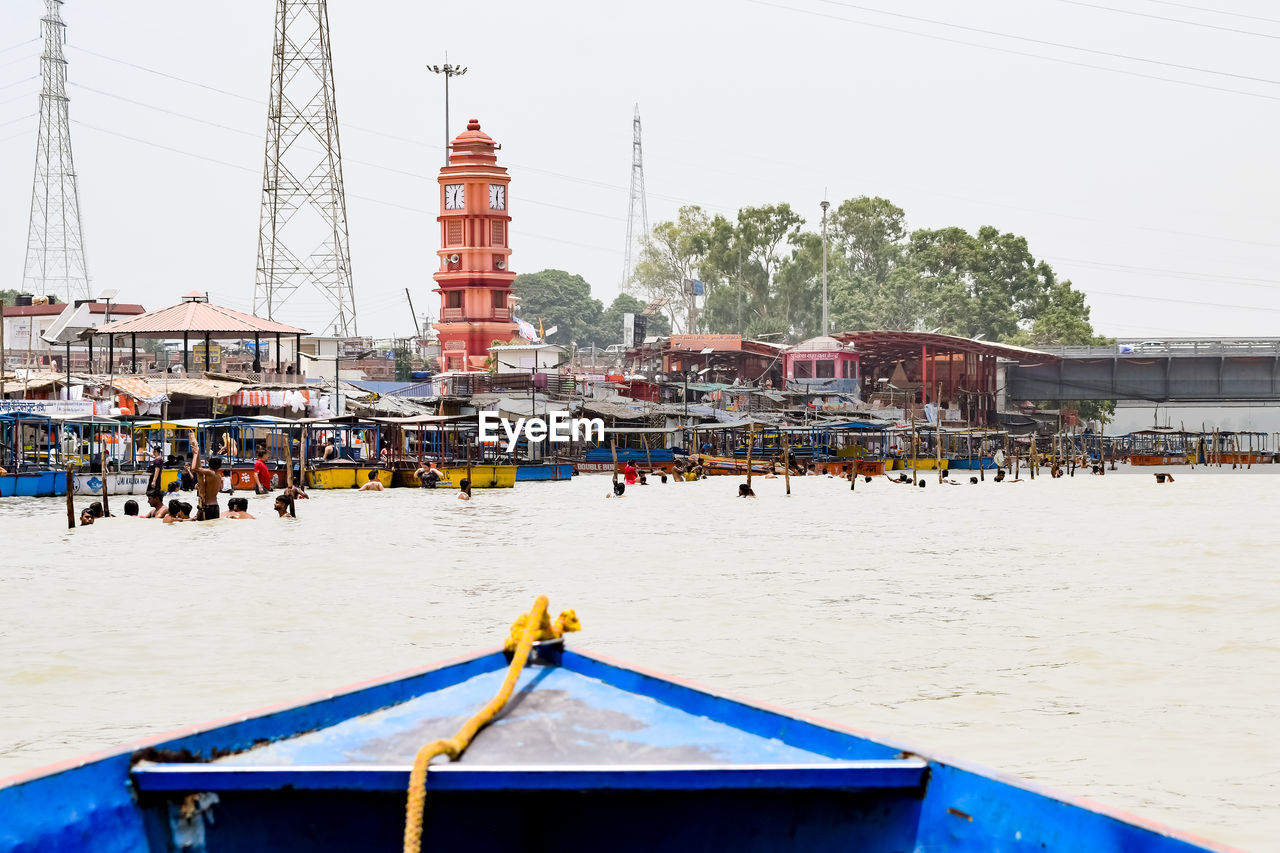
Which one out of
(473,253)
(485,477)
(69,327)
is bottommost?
(485,477)

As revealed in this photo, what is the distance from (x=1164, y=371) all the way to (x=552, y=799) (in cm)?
8549

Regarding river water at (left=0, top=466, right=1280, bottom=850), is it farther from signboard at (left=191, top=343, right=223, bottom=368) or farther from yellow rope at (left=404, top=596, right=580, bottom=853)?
signboard at (left=191, top=343, right=223, bottom=368)

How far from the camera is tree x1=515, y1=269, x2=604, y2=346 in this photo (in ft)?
470

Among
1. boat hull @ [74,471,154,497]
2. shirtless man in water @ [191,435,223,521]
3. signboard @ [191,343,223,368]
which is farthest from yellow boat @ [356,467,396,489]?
signboard @ [191,343,223,368]

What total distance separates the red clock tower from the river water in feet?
171

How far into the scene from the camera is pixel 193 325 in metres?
53.7

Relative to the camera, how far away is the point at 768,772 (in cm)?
433

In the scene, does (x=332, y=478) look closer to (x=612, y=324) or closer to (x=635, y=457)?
(x=635, y=457)

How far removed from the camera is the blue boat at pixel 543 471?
5284 centimetres

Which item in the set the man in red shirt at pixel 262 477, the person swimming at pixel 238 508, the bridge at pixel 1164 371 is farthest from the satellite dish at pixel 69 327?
the bridge at pixel 1164 371

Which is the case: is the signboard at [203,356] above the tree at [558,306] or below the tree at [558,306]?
below

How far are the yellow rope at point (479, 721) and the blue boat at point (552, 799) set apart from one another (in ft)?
0.13

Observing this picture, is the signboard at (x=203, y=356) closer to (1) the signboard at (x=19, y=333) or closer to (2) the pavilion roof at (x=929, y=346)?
(1) the signboard at (x=19, y=333)

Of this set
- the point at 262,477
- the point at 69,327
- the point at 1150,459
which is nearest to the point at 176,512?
the point at 262,477
